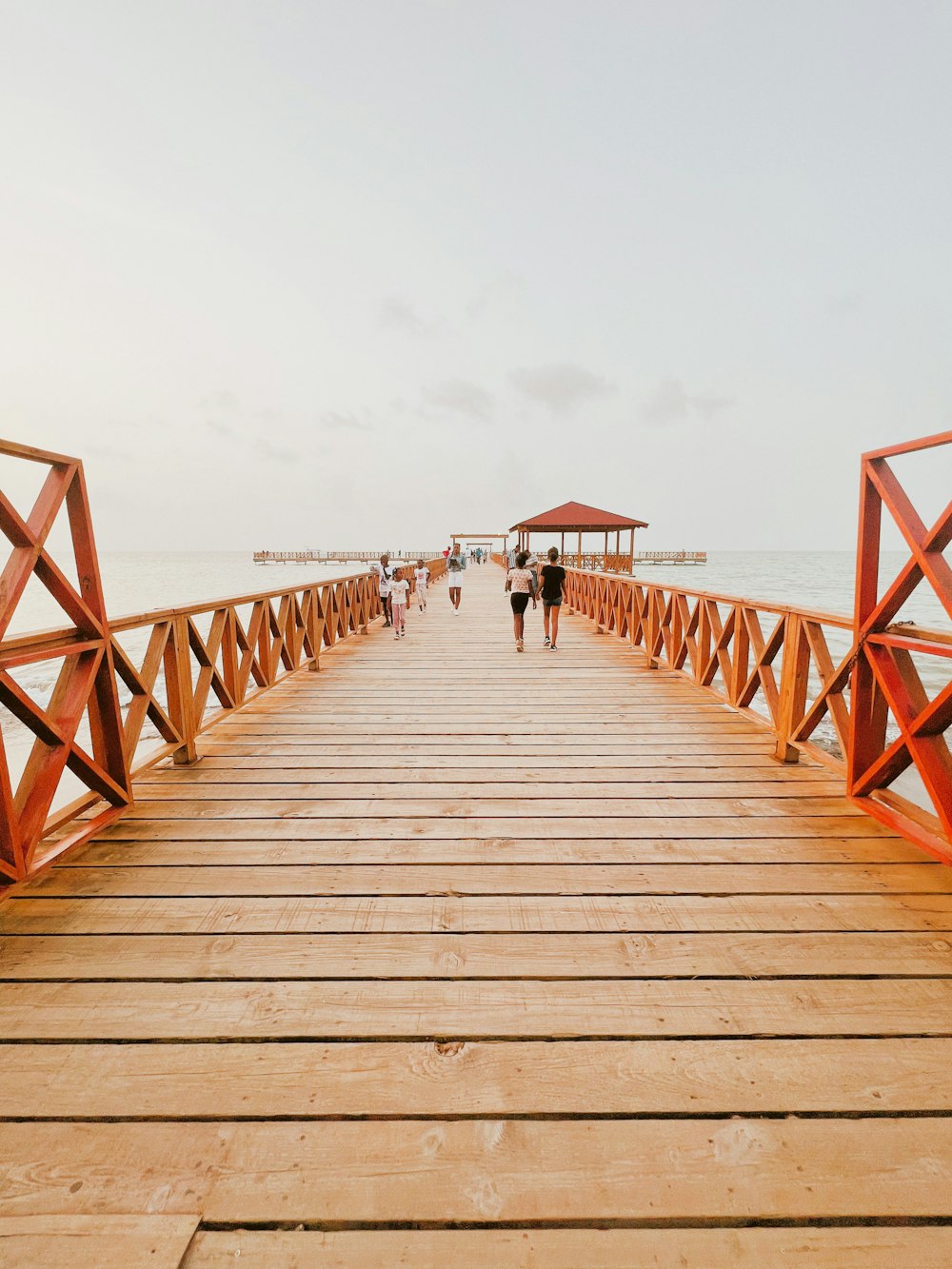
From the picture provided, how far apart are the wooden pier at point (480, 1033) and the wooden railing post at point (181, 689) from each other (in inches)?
18.4

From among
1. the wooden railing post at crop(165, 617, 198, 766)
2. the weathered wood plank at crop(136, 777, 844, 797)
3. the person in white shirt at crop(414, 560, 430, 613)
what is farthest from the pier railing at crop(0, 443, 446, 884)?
the person in white shirt at crop(414, 560, 430, 613)

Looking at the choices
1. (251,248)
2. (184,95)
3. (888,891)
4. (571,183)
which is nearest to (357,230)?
(251,248)

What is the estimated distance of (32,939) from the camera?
77.5 inches

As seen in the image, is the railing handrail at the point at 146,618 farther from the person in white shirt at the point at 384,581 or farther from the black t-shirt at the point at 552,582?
the person in white shirt at the point at 384,581

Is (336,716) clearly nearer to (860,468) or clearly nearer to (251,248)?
(860,468)

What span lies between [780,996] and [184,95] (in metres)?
23.2

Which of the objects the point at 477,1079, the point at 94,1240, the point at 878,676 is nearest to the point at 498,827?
the point at 477,1079

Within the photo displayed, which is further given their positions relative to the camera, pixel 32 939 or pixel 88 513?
pixel 88 513

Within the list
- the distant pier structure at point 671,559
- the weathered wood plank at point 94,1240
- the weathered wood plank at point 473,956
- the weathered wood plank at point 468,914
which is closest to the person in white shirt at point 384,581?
the weathered wood plank at point 468,914

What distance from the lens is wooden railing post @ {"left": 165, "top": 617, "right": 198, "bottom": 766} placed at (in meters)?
3.54

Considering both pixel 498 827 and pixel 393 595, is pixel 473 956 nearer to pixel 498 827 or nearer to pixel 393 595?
pixel 498 827

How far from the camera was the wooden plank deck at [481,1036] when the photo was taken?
1.10m

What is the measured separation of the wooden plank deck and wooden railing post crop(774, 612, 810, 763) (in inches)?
24.7

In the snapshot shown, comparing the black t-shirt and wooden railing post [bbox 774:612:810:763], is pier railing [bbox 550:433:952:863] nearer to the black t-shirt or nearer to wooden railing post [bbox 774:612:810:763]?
wooden railing post [bbox 774:612:810:763]
